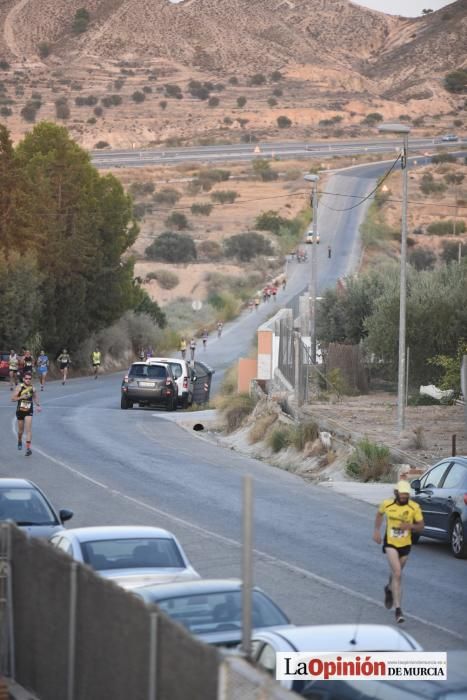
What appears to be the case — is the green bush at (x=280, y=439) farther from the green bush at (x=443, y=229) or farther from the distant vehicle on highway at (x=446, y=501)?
the green bush at (x=443, y=229)

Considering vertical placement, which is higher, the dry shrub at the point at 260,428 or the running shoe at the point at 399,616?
the running shoe at the point at 399,616

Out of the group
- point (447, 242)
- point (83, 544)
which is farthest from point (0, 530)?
point (447, 242)

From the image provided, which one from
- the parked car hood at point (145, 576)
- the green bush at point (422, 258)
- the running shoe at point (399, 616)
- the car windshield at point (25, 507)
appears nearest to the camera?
the parked car hood at point (145, 576)

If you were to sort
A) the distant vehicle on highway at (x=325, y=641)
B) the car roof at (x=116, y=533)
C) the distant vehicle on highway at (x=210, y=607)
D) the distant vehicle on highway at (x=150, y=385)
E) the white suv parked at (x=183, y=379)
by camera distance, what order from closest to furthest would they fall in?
the distant vehicle on highway at (x=325, y=641) → the distant vehicle on highway at (x=210, y=607) → the car roof at (x=116, y=533) → the distant vehicle on highway at (x=150, y=385) → the white suv parked at (x=183, y=379)

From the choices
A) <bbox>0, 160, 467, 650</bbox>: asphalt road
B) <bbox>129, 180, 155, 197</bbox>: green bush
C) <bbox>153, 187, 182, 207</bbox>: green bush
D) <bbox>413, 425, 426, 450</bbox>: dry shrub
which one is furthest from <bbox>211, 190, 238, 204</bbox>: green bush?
<bbox>413, 425, 426, 450</bbox>: dry shrub

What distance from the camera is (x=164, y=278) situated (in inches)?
4107

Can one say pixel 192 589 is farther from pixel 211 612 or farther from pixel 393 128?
pixel 393 128

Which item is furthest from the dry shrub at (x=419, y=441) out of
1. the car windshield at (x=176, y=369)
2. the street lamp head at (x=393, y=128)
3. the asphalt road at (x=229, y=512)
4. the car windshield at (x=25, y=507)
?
the car windshield at (x=176, y=369)

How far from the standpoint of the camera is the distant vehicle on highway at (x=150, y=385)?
47.0 m

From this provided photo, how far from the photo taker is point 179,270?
107 m

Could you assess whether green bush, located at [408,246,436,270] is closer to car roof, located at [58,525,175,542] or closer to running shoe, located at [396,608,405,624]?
running shoe, located at [396,608,405,624]

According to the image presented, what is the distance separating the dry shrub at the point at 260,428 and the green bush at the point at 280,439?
167cm

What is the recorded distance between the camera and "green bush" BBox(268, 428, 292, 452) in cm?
3444

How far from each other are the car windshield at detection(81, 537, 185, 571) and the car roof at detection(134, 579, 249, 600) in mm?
2311
